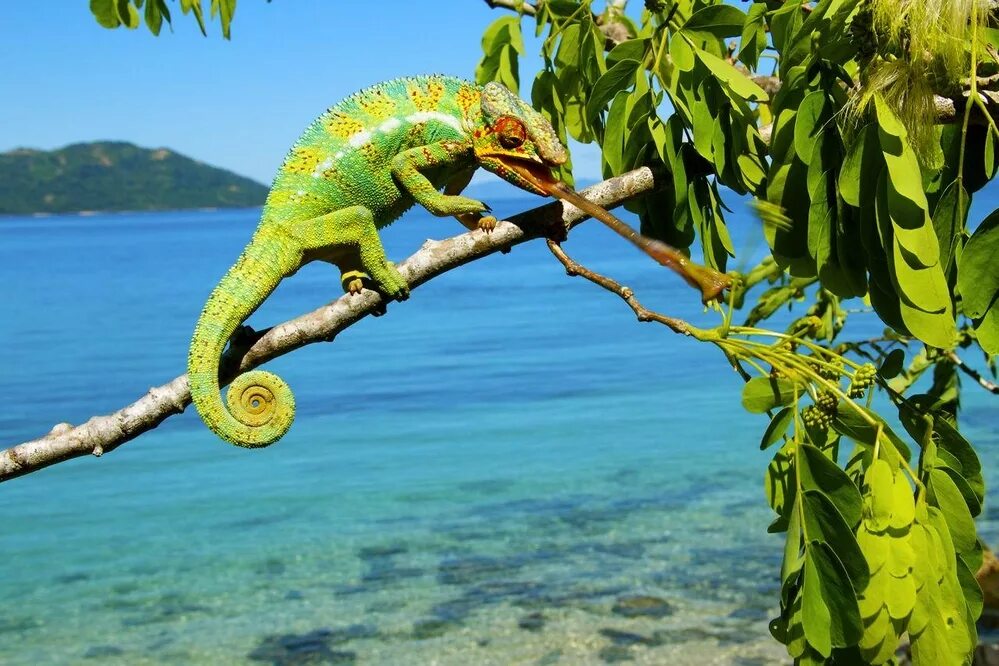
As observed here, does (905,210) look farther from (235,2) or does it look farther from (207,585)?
(207,585)

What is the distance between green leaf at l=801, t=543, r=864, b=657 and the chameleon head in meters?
1.11

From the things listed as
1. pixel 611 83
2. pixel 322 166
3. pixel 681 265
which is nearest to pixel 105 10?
pixel 322 166

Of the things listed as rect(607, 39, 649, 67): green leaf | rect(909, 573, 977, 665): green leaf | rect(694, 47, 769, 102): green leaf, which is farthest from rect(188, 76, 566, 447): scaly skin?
rect(909, 573, 977, 665): green leaf

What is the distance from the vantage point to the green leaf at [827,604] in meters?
2.04

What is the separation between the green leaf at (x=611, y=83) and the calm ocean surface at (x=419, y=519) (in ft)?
24.2

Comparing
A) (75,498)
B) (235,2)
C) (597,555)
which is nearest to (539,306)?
(75,498)

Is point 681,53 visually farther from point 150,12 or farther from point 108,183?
point 108,183

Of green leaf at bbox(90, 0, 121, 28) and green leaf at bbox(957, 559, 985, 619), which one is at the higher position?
green leaf at bbox(90, 0, 121, 28)

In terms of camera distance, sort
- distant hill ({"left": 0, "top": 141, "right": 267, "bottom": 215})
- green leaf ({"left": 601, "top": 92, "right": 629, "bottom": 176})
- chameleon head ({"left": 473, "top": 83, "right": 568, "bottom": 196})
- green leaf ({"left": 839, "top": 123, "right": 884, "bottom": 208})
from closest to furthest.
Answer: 1. green leaf ({"left": 839, "top": 123, "right": 884, "bottom": 208})
2. green leaf ({"left": 601, "top": 92, "right": 629, "bottom": 176})
3. chameleon head ({"left": 473, "top": 83, "right": 568, "bottom": 196})
4. distant hill ({"left": 0, "top": 141, "right": 267, "bottom": 215})

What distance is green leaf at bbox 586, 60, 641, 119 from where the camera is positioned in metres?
2.65

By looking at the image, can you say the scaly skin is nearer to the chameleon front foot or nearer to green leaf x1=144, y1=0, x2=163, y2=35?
the chameleon front foot

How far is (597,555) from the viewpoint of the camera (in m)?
12.8

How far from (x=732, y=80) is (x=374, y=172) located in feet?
3.40

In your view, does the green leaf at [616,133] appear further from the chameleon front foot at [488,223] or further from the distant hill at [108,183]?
the distant hill at [108,183]
